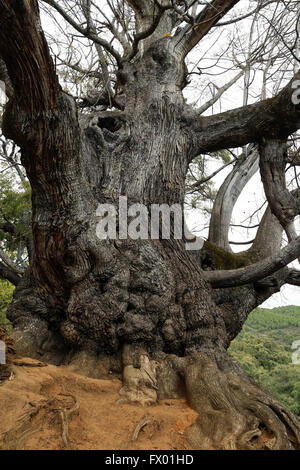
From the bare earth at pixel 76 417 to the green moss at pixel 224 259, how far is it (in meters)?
2.11

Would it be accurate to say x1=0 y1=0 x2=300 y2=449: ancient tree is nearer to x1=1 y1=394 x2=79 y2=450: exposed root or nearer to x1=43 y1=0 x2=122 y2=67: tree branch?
x1=43 y1=0 x2=122 y2=67: tree branch

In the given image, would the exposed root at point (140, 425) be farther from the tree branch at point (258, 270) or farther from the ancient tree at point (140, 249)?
the tree branch at point (258, 270)

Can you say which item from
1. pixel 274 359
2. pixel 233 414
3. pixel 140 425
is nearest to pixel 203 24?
pixel 233 414

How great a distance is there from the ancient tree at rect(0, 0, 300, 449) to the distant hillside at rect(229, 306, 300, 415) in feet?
57.4

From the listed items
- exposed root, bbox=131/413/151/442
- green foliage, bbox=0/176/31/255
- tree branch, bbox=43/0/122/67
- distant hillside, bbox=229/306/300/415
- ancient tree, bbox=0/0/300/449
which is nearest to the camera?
exposed root, bbox=131/413/151/442

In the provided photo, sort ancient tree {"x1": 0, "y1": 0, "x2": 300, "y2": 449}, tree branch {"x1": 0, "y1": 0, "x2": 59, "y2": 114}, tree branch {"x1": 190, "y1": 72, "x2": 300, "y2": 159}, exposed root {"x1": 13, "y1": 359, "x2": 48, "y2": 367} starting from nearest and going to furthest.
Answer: tree branch {"x1": 0, "y1": 0, "x2": 59, "y2": 114}, ancient tree {"x1": 0, "y1": 0, "x2": 300, "y2": 449}, exposed root {"x1": 13, "y1": 359, "x2": 48, "y2": 367}, tree branch {"x1": 190, "y1": 72, "x2": 300, "y2": 159}

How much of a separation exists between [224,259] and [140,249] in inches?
61.4

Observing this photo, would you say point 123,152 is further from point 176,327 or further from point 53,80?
point 176,327

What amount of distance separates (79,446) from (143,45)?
4860 mm

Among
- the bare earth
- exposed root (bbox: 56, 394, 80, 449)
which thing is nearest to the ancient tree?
the bare earth

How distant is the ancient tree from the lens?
6.93ft

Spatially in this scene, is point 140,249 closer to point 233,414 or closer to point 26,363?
point 26,363

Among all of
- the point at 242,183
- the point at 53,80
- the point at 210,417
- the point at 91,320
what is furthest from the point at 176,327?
the point at 242,183

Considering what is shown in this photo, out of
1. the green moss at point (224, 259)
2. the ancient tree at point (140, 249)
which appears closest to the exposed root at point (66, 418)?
the ancient tree at point (140, 249)
